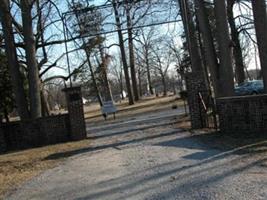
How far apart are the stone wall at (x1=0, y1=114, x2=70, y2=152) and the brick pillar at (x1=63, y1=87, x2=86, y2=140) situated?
0.33 metres

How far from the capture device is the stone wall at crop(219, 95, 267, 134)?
16547 millimetres

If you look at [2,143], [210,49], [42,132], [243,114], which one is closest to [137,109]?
[210,49]

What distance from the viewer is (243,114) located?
17.2 m

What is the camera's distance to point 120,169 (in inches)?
487

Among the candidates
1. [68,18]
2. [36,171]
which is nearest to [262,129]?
[36,171]

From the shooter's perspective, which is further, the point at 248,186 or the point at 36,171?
the point at 36,171

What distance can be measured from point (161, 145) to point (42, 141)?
8.99 meters

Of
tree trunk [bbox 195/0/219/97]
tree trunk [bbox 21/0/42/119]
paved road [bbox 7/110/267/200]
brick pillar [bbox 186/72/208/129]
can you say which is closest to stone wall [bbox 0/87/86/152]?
tree trunk [bbox 21/0/42/119]

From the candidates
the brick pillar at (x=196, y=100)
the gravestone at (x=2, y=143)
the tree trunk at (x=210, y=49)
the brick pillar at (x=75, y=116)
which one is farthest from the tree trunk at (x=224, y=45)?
the gravestone at (x=2, y=143)

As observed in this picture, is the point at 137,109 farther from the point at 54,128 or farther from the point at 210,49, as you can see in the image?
the point at 54,128

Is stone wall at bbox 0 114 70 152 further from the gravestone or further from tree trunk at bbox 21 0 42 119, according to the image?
tree trunk at bbox 21 0 42 119

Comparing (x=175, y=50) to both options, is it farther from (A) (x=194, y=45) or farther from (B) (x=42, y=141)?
(B) (x=42, y=141)

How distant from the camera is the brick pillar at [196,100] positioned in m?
20.4

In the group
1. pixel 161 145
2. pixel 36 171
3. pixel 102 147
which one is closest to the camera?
pixel 36 171
